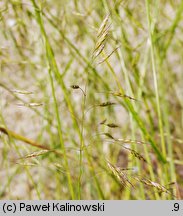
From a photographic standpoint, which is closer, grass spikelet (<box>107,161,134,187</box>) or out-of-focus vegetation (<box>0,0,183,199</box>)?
grass spikelet (<box>107,161,134,187</box>)

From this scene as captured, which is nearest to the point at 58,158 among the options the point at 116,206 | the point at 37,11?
the point at 116,206

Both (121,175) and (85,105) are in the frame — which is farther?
(85,105)

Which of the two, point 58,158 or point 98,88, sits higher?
point 98,88

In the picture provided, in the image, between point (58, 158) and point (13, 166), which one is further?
point (13, 166)

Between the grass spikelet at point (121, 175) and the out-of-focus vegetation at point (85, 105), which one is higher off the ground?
the out-of-focus vegetation at point (85, 105)

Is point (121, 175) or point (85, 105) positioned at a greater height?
point (85, 105)

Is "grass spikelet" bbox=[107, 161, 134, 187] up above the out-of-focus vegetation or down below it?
below

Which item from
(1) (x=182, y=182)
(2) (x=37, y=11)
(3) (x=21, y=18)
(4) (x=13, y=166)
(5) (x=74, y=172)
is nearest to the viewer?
(2) (x=37, y=11)

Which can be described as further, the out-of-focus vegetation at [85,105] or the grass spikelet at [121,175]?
the out-of-focus vegetation at [85,105]

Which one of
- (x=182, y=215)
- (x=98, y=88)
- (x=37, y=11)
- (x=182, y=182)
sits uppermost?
(x=98, y=88)

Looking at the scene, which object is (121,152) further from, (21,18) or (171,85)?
(21,18)

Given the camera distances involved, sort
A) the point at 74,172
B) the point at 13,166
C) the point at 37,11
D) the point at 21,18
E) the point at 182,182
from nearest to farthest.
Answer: the point at 37,11, the point at 21,18, the point at 182,182, the point at 74,172, the point at 13,166
